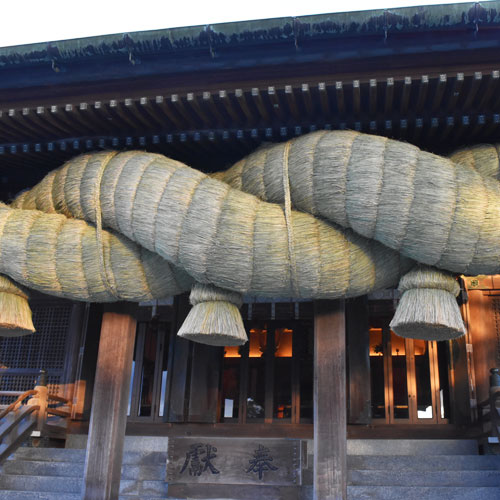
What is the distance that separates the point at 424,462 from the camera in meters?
5.82

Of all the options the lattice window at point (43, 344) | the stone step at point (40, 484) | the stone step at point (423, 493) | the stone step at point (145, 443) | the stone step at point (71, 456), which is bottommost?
the stone step at point (40, 484)

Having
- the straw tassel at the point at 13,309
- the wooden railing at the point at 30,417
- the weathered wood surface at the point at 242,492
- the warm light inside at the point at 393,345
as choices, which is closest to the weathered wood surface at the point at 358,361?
the warm light inside at the point at 393,345

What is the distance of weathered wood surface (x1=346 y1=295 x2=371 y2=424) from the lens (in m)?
6.64

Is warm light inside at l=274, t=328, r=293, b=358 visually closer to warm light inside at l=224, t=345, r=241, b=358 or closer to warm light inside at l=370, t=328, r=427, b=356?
warm light inside at l=224, t=345, r=241, b=358

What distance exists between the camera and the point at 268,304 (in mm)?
7559

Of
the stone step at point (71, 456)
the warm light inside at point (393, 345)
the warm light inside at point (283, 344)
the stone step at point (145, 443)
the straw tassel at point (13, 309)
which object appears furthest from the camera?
the warm light inside at point (283, 344)

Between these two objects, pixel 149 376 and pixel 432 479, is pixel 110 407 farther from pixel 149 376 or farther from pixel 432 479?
pixel 149 376

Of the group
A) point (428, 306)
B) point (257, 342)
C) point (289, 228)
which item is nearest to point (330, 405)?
point (428, 306)

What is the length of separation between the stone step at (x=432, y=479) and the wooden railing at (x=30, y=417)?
11.3 feet

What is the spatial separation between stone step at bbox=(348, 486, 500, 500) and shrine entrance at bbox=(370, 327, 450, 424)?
79.4 inches

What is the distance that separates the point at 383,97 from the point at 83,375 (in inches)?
206

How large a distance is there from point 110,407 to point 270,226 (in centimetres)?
187

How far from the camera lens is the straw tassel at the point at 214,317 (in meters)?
4.00

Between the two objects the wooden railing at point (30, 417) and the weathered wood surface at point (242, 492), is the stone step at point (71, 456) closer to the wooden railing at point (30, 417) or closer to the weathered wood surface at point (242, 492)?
the wooden railing at point (30, 417)
